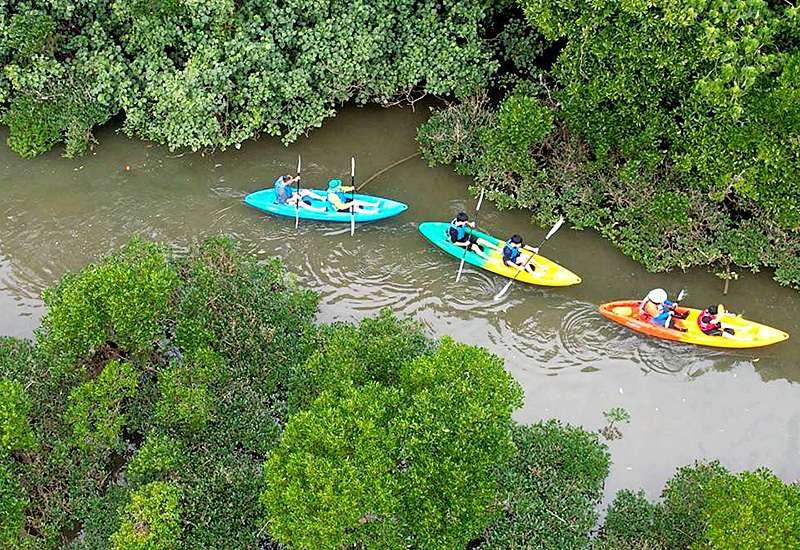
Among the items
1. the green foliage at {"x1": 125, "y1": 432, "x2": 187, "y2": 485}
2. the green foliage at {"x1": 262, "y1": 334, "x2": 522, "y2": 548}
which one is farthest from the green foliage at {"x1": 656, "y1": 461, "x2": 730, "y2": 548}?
the green foliage at {"x1": 125, "y1": 432, "x2": 187, "y2": 485}

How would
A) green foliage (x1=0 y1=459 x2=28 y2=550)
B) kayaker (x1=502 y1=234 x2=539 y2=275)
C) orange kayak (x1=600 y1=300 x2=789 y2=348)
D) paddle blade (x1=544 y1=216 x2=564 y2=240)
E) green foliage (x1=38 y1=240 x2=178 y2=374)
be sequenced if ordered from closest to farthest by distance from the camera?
green foliage (x1=0 y1=459 x2=28 y2=550), green foliage (x1=38 y1=240 x2=178 y2=374), orange kayak (x1=600 y1=300 x2=789 y2=348), paddle blade (x1=544 y1=216 x2=564 y2=240), kayaker (x1=502 y1=234 x2=539 y2=275)

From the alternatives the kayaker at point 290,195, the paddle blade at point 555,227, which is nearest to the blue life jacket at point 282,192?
the kayaker at point 290,195

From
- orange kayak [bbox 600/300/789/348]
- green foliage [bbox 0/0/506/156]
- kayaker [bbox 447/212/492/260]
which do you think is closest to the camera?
orange kayak [bbox 600/300/789/348]

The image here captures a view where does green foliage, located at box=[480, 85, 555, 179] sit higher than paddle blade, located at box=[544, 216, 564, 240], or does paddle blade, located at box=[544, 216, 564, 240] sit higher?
green foliage, located at box=[480, 85, 555, 179]

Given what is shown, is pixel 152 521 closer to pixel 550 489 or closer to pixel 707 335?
pixel 550 489

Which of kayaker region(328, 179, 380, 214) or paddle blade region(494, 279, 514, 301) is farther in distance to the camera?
kayaker region(328, 179, 380, 214)

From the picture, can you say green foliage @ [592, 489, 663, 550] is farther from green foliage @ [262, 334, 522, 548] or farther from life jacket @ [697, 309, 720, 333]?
life jacket @ [697, 309, 720, 333]

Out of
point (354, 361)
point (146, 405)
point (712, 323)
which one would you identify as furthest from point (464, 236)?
point (146, 405)
